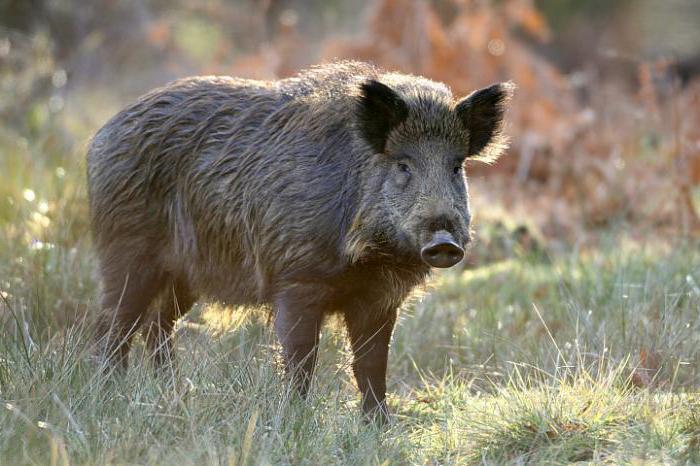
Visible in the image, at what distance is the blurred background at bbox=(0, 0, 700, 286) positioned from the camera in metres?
8.89

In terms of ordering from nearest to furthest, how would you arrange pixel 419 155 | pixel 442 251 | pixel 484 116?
pixel 442 251
pixel 419 155
pixel 484 116

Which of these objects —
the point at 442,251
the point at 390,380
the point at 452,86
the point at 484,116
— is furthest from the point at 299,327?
the point at 452,86

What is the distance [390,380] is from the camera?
20.5 ft

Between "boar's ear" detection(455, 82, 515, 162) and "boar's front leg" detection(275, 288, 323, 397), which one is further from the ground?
"boar's ear" detection(455, 82, 515, 162)

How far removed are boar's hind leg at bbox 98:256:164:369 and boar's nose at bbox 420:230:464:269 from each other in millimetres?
1917

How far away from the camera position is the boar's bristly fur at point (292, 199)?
5.22 m

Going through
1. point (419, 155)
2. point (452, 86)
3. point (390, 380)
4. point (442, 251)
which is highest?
point (419, 155)

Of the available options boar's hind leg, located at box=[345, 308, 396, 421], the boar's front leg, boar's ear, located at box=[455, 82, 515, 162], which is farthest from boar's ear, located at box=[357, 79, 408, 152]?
boar's hind leg, located at box=[345, 308, 396, 421]

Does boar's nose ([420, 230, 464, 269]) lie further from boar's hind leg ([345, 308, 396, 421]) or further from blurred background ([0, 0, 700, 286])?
blurred background ([0, 0, 700, 286])

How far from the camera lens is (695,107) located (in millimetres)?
10578

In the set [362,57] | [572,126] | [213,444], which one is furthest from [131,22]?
[213,444]

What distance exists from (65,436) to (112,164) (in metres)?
2.25

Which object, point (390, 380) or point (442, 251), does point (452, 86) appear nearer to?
point (390, 380)

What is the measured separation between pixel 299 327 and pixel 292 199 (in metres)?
0.62
